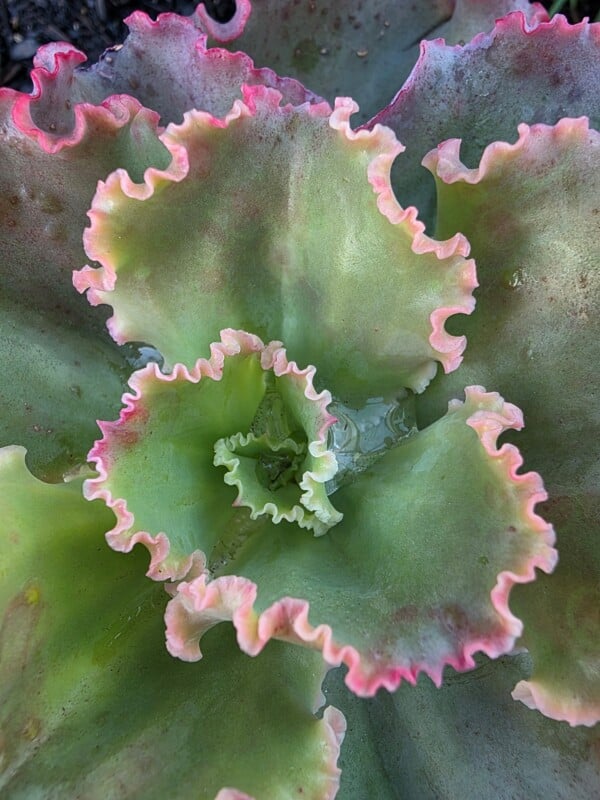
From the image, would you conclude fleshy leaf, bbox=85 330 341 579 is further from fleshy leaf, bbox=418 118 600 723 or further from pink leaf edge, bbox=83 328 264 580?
fleshy leaf, bbox=418 118 600 723

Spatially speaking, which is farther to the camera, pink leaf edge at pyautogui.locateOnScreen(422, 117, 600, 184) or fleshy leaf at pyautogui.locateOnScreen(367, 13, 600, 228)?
fleshy leaf at pyautogui.locateOnScreen(367, 13, 600, 228)

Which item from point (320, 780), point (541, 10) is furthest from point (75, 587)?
point (541, 10)

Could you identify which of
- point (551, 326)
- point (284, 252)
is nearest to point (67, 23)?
point (284, 252)

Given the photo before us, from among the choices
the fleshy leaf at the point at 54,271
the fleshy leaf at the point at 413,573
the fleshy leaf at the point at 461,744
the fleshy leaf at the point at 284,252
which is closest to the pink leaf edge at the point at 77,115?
the fleshy leaf at the point at 54,271

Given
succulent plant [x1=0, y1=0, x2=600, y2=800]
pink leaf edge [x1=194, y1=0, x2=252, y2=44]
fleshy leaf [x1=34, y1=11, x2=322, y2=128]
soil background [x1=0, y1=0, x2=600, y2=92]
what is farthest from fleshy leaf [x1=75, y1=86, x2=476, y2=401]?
soil background [x1=0, y1=0, x2=600, y2=92]

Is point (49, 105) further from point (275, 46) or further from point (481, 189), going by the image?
point (481, 189)
